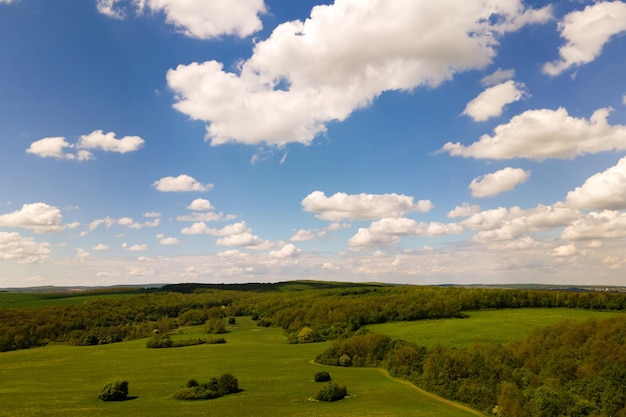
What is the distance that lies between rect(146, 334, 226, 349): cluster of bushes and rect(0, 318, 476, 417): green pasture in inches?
144

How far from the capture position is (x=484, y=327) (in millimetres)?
127500

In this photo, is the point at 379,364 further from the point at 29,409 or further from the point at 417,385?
the point at 29,409

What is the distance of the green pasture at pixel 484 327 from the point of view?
112 m

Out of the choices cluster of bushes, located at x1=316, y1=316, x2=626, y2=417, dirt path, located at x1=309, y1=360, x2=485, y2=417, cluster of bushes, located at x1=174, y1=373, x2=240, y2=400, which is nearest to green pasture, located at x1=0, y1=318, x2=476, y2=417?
dirt path, located at x1=309, y1=360, x2=485, y2=417

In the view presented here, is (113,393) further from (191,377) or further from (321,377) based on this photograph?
(321,377)

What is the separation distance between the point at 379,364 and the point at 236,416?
54.3 metres

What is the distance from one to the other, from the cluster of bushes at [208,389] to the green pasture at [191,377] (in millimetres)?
2045

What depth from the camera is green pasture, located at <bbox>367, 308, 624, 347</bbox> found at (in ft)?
367

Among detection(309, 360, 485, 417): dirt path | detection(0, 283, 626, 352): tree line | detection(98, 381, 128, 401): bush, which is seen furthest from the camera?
detection(0, 283, 626, 352): tree line

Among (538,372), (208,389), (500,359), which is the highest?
(500,359)

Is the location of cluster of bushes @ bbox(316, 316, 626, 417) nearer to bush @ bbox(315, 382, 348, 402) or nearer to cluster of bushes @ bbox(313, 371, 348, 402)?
cluster of bushes @ bbox(313, 371, 348, 402)

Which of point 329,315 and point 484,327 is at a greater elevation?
point 484,327

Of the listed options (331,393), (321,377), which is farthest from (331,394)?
(321,377)

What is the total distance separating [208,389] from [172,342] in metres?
80.9
